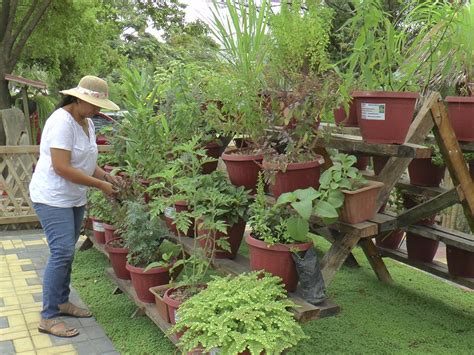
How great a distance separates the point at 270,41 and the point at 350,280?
8.94 ft

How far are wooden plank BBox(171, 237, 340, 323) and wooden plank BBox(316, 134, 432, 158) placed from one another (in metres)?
0.84

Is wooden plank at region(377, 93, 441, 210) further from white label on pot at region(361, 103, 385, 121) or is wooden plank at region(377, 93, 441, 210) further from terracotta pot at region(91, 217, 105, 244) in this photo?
terracotta pot at region(91, 217, 105, 244)

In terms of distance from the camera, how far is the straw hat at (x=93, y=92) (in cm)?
329

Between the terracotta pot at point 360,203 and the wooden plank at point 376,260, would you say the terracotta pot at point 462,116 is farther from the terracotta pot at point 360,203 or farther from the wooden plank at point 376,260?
the wooden plank at point 376,260

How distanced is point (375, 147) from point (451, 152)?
0.52 m

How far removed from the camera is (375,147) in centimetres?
269

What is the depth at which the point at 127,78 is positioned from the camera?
408 centimetres

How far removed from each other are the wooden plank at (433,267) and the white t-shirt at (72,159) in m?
2.58

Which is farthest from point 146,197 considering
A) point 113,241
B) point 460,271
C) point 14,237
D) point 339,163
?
point 14,237

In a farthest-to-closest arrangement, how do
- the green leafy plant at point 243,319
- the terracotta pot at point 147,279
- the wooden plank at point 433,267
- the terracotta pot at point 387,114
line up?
the wooden plank at point 433,267
the terracotta pot at point 147,279
the terracotta pot at point 387,114
the green leafy plant at point 243,319

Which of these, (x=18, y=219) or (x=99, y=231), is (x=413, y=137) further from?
(x=18, y=219)

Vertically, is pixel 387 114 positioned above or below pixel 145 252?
above

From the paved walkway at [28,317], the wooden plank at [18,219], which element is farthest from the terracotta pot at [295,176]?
the wooden plank at [18,219]

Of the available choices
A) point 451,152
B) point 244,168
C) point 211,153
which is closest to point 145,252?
point 211,153
